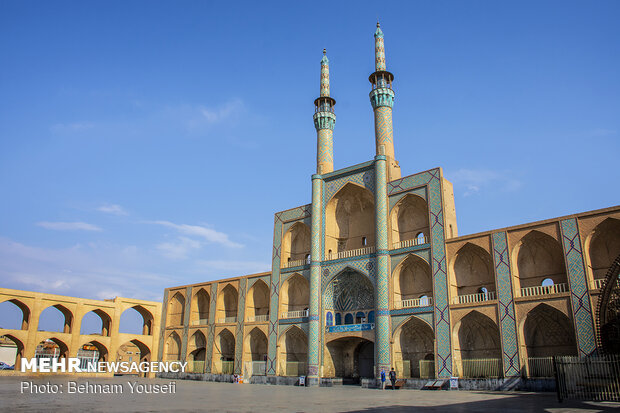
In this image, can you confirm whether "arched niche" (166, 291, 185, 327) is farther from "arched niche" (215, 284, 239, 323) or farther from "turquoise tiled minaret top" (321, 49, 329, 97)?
"turquoise tiled minaret top" (321, 49, 329, 97)

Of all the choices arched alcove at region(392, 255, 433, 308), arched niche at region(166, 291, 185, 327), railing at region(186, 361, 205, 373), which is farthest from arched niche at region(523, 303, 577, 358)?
arched niche at region(166, 291, 185, 327)

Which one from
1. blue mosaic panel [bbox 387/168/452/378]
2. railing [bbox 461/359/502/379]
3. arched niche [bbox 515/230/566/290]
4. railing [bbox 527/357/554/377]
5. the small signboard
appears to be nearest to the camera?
railing [bbox 527/357/554/377]

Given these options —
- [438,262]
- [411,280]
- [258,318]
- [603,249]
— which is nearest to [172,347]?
[258,318]

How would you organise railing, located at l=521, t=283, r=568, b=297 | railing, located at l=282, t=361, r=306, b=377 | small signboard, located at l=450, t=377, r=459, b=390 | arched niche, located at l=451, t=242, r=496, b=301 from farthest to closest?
railing, located at l=282, t=361, r=306, b=377
arched niche, located at l=451, t=242, r=496, b=301
small signboard, located at l=450, t=377, r=459, b=390
railing, located at l=521, t=283, r=568, b=297

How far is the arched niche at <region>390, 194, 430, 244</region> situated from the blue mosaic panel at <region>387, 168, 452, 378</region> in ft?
2.78

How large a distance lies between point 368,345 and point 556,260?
1170cm

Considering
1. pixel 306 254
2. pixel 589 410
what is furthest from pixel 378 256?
pixel 589 410

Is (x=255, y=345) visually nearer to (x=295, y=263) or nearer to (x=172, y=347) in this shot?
(x=295, y=263)

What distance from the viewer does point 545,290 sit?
2047 centimetres

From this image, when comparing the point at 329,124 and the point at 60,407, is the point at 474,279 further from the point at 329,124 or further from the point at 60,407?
the point at 60,407

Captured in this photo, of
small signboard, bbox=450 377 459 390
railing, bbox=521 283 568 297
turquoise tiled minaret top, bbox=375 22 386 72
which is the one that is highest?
turquoise tiled minaret top, bbox=375 22 386 72

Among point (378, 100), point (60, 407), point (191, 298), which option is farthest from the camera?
point (191, 298)

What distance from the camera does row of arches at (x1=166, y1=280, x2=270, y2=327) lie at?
3362 cm

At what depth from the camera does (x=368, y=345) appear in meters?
28.7
